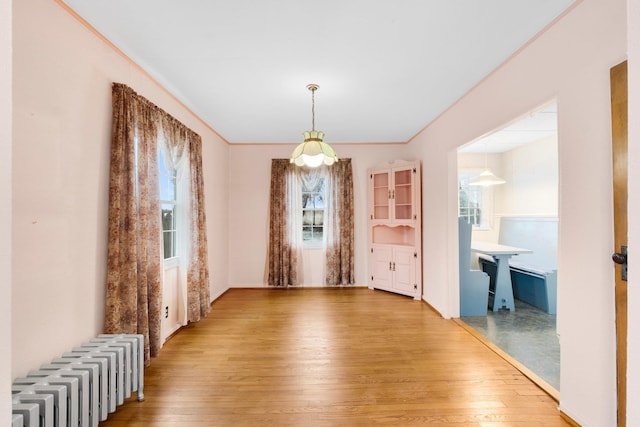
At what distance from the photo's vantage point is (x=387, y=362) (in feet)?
8.20

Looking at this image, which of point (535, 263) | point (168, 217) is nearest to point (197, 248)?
point (168, 217)

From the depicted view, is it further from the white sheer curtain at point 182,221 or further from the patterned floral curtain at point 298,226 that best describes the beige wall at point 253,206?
the white sheer curtain at point 182,221

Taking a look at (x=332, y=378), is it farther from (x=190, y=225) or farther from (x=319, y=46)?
(x=319, y=46)

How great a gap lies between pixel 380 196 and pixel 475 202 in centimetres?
Answer: 237

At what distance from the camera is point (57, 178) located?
5.72 ft

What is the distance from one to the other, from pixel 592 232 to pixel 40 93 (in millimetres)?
3457

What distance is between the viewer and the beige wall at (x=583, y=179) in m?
1.58

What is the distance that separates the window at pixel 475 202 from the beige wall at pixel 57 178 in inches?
234

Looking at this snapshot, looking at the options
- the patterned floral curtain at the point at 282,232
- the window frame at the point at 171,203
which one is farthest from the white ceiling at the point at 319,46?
the patterned floral curtain at the point at 282,232

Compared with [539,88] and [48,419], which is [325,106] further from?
[48,419]

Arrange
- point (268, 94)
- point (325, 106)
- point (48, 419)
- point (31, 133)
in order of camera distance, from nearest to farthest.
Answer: point (48, 419) < point (31, 133) < point (268, 94) < point (325, 106)

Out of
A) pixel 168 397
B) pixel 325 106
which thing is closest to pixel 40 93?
pixel 168 397

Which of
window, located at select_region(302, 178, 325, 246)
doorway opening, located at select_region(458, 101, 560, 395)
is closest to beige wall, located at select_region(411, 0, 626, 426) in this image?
doorway opening, located at select_region(458, 101, 560, 395)

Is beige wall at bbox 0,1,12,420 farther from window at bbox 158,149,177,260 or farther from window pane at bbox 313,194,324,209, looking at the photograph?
window pane at bbox 313,194,324,209
